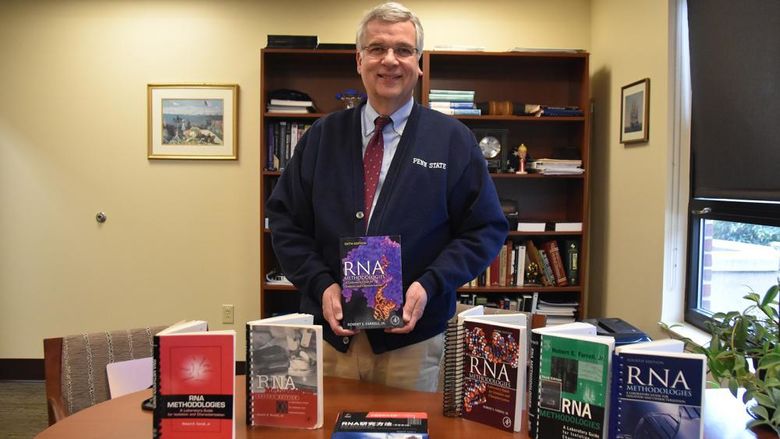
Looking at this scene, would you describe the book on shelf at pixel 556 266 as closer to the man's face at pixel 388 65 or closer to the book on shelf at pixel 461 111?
the book on shelf at pixel 461 111

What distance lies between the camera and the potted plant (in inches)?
40.6

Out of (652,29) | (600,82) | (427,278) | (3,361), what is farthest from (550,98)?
(3,361)

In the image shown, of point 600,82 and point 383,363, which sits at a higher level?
point 600,82

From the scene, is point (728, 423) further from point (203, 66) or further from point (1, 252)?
point (1, 252)

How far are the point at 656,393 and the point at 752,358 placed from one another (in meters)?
0.37

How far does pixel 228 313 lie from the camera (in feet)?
12.0

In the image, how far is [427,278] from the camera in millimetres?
1377

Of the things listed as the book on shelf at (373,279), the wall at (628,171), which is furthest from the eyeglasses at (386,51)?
the wall at (628,171)

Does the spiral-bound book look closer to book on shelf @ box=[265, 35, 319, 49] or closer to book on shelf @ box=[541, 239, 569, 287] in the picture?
book on shelf @ box=[541, 239, 569, 287]

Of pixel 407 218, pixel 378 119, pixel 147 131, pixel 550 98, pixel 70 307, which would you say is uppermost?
pixel 550 98

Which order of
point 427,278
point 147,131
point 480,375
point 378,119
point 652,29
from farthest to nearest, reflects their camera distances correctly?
point 147,131
point 652,29
point 378,119
point 427,278
point 480,375

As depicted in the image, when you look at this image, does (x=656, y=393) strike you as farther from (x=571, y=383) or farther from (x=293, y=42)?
(x=293, y=42)

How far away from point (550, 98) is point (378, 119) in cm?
230

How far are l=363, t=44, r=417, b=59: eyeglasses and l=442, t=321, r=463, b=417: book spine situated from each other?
77cm
